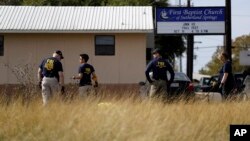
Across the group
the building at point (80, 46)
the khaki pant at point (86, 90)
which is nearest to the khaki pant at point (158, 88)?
the khaki pant at point (86, 90)

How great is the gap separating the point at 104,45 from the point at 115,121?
13.1 metres

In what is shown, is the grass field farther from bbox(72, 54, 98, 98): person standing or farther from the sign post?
the sign post

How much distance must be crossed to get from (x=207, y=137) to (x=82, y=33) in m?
13.7

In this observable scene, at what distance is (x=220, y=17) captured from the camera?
75.9ft

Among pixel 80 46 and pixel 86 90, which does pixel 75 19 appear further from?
→ pixel 86 90

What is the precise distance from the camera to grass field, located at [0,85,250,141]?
969 cm

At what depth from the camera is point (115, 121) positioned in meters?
10.2

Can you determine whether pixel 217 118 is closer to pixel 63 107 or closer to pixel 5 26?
pixel 63 107

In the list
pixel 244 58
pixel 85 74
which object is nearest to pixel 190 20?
pixel 244 58

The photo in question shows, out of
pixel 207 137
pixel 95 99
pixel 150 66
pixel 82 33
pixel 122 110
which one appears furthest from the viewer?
pixel 82 33

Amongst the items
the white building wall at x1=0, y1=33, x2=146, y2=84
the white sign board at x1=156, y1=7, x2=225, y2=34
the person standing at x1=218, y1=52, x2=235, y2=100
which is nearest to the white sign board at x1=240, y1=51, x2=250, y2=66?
the white sign board at x1=156, y1=7, x2=225, y2=34

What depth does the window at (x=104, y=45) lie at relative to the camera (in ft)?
76.2

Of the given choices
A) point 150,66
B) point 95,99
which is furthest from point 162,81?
point 95,99

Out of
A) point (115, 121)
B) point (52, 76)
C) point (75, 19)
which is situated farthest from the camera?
point (75, 19)
